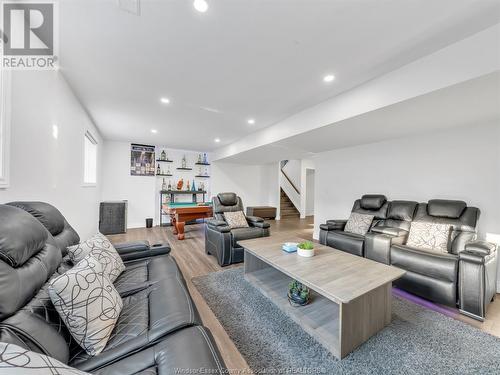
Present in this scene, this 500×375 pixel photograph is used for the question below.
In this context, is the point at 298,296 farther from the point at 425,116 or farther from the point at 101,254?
the point at 425,116

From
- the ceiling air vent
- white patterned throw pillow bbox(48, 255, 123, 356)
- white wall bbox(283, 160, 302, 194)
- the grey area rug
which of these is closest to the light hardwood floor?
the grey area rug

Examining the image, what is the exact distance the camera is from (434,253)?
2.27 metres

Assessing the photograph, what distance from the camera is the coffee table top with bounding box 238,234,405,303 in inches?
57.9

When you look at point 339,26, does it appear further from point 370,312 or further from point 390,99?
point 370,312

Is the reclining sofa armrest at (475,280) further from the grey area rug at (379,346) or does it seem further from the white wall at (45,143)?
the white wall at (45,143)

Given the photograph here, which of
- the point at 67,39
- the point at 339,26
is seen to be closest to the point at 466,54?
the point at 339,26

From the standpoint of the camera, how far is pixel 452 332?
1689 mm

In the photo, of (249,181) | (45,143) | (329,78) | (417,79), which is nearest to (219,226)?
(45,143)

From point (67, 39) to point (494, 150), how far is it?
4885 mm

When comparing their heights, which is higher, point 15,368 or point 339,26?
point 339,26

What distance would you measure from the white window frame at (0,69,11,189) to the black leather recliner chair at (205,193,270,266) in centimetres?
227

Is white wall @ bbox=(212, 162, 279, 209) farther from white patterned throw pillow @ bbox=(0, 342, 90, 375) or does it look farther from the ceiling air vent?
white patterned throw pillow @ bbox=(0, 342, 90, 375)

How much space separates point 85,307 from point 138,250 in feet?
4.03

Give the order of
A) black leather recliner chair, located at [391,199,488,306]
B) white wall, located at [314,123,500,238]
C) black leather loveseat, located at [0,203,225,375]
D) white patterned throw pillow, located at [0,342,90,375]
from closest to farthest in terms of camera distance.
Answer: white patterned throw pillow, located at [0,342,90,375] < black leather loveseat, located at [0,203,225,375] < black leather recliner chair, located at [391,199,488,306] < white wall, located at [314,123,500,238]
